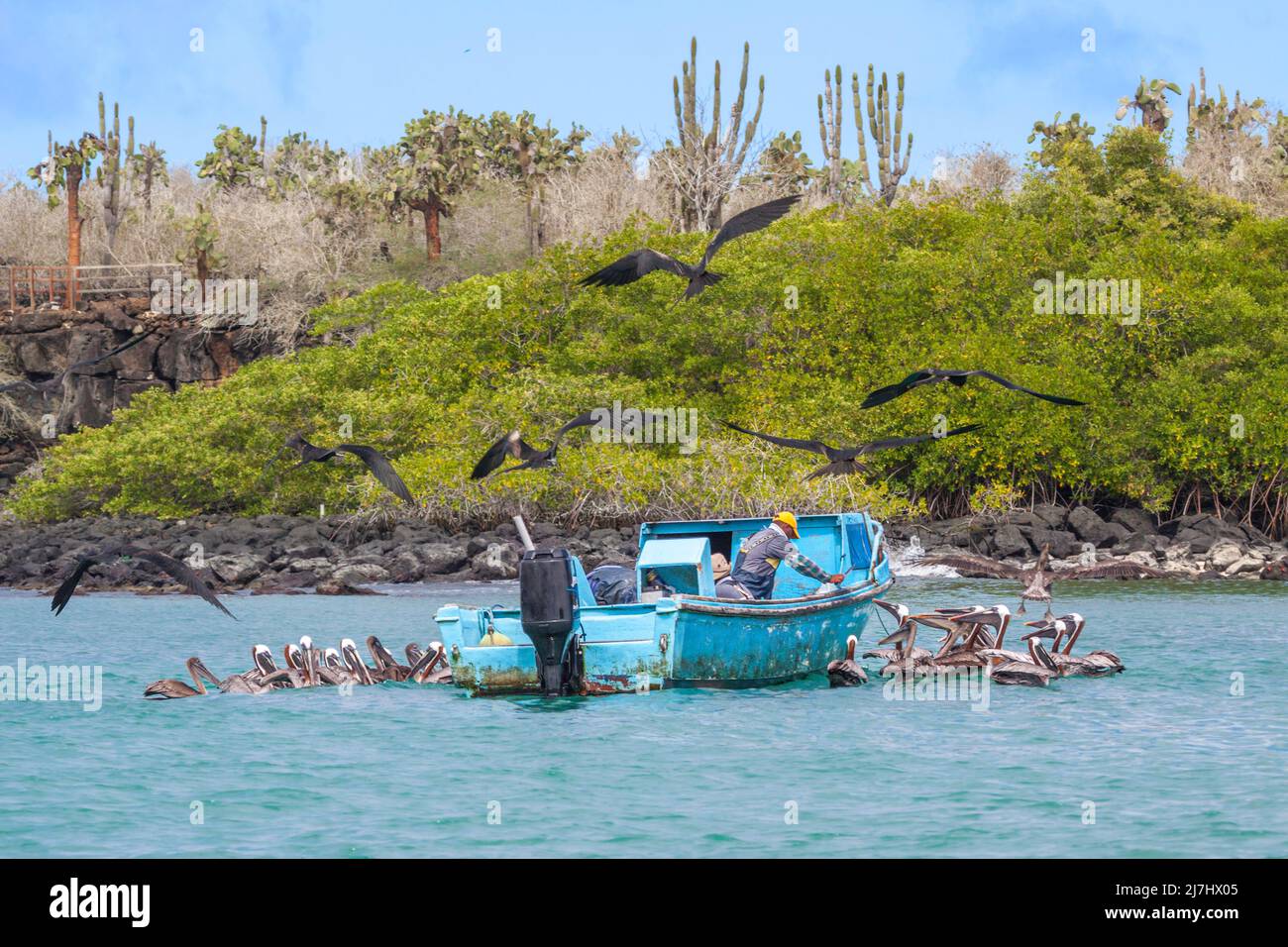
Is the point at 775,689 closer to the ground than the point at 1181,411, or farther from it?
closer to the ground

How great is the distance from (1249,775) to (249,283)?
47.5 m

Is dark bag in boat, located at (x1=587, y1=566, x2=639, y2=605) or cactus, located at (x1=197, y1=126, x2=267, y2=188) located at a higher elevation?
cactus, located at (x1=197, y1=126, x2=267, y2=188)

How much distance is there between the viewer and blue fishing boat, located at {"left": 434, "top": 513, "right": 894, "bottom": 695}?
53.6 ft

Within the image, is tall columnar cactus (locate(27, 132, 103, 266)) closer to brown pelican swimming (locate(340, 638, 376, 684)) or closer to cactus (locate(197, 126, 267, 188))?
cactus (locate(197, 126, 267, 188))

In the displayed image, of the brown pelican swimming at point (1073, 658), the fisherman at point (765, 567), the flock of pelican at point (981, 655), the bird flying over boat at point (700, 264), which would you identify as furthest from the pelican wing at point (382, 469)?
the brown pelican swimming at point (1073, 658)

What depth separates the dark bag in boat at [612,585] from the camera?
1753 cm

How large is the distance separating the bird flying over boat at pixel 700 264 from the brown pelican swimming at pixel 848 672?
16.2ft

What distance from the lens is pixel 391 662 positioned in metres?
19.1

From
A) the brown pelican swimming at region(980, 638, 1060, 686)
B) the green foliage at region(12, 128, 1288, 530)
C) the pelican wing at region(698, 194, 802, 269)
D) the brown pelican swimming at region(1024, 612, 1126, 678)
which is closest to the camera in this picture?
the pelican wing at region(698, 194, 802, 269)

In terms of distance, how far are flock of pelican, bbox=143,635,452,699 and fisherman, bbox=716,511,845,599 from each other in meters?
3.40

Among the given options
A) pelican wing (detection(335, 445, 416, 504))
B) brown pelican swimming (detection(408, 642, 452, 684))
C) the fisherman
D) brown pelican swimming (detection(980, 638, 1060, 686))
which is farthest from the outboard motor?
brown pelican swimming (detection(980, 638, 1060, 686))
